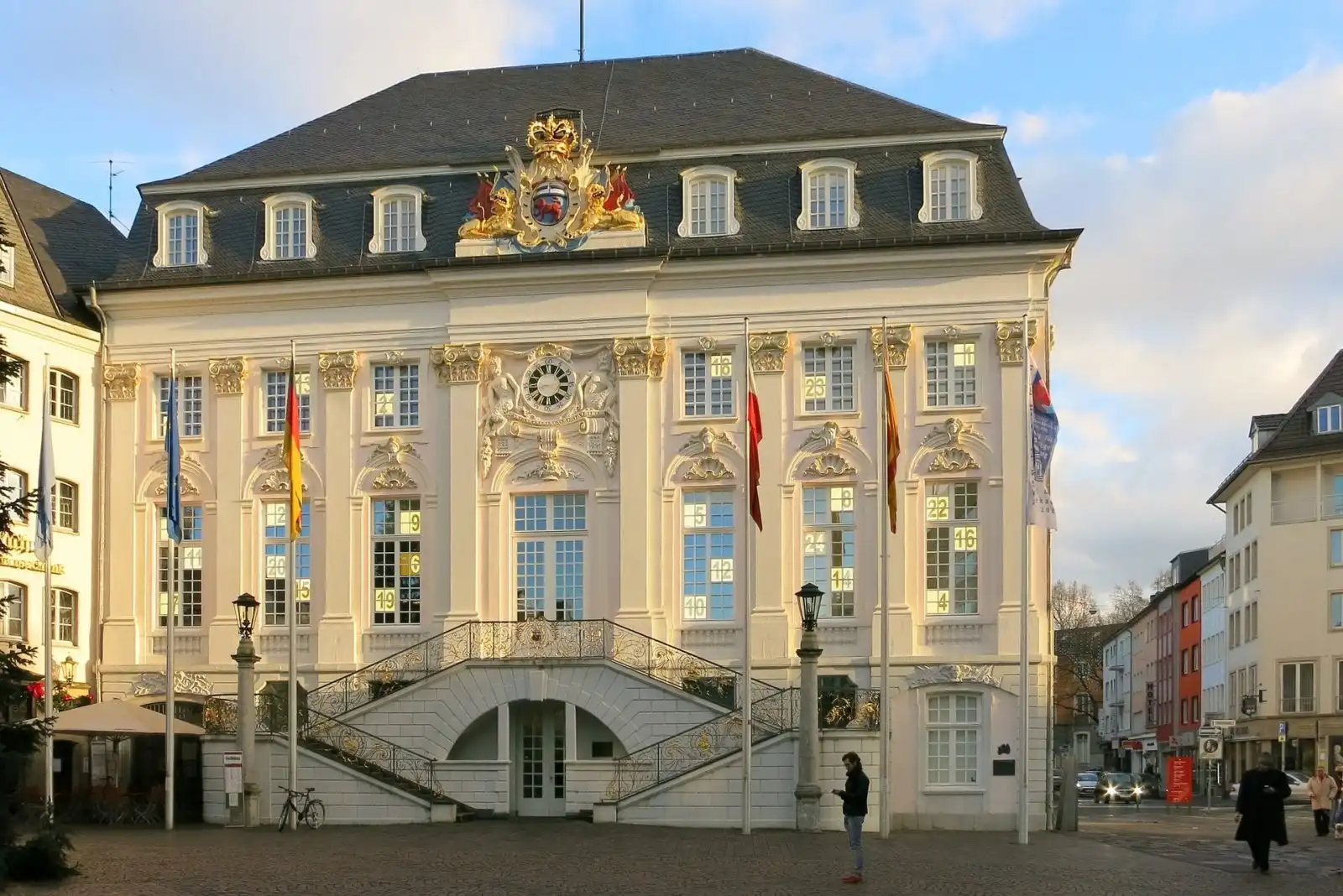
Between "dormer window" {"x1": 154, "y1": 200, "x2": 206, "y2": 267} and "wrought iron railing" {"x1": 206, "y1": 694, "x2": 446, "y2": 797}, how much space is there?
35.3ft

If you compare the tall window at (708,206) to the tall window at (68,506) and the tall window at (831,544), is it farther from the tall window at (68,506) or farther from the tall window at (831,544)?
the tall window at (68,506)

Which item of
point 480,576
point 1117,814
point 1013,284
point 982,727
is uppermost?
point 1013,284

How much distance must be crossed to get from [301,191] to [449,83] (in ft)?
18.1

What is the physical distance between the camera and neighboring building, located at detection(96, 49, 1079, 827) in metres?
43.7

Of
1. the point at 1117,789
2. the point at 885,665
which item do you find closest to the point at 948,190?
the point at 885,665

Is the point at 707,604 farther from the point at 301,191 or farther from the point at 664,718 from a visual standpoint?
the point at 301,191

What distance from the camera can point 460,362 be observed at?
1816 inches

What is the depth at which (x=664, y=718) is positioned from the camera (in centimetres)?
4231

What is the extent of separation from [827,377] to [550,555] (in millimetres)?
7050

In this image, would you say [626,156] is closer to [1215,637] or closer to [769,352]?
[769,352]

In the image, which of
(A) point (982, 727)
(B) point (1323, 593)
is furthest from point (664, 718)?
(B) point (1323, 593)

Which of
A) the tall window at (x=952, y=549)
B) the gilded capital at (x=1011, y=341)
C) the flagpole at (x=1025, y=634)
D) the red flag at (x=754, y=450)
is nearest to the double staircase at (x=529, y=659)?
the red flag at (x=754, y=450)

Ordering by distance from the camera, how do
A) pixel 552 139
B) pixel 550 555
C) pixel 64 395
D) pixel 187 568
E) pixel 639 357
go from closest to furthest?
pixel 639 357, pixel 552 139, pixel 550 555, pixel 64 395, pixel 187 568

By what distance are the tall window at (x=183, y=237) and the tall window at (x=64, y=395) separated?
11.4 feet
